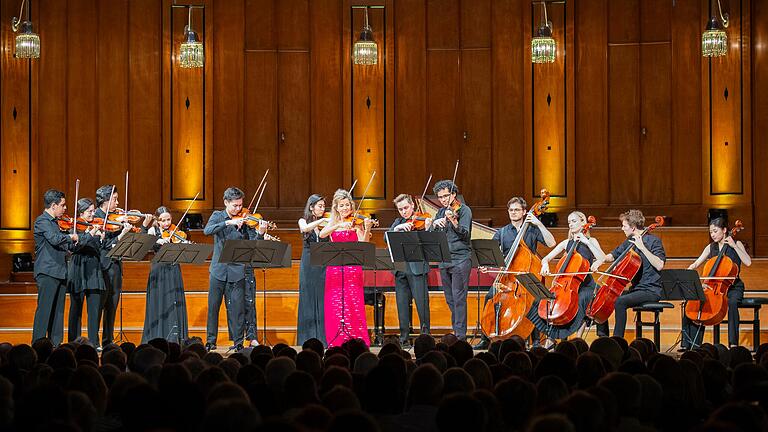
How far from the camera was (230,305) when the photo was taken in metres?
8.12

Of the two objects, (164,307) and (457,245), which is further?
(164,307)

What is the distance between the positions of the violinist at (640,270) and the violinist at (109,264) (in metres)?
4.12

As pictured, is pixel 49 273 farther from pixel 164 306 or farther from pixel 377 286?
pixel 377 286

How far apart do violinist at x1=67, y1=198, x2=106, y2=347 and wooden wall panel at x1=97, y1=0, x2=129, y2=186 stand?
4104mm

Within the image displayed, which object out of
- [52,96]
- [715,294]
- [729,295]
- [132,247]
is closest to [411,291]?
[132,247]

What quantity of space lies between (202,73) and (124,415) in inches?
382

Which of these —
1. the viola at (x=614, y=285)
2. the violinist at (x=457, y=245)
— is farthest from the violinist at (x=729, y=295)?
the violinist at (x=457, y=245)

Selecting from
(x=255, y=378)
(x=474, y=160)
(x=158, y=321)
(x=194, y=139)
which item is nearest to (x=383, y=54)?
(x=474, y=160)

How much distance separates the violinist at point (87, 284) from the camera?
824 cm

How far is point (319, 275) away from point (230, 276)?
29.6 inches

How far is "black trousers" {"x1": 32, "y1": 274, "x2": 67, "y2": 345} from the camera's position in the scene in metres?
7.98

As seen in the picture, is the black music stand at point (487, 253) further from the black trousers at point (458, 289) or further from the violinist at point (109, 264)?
the violinist at point (109, 264)

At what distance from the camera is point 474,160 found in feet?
41.5

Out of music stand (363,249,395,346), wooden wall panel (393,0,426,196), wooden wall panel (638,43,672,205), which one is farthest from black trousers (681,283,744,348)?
wooden wall panel (393,0,426,196)
